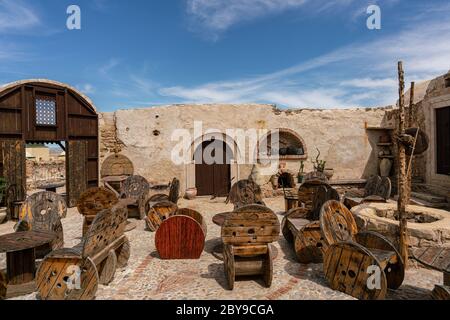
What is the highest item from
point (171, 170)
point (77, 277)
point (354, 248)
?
point (171, 170)

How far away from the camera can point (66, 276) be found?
348cm

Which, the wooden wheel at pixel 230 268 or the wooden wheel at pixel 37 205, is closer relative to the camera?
the wooden wheel at pixel 230 268

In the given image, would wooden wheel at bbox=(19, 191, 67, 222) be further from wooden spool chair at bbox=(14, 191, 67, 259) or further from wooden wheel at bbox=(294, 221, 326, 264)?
wooden wheel at bbox=(294, 221, 326, 264)

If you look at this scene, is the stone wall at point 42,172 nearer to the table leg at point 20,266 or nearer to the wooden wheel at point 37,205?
the wooden wheel at point 37,205

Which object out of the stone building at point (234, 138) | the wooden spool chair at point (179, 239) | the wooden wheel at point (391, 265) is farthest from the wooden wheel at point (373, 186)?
the wooden spool chair at point (179, 239)

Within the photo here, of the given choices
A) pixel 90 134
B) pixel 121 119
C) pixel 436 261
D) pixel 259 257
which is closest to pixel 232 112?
pixel 121 119

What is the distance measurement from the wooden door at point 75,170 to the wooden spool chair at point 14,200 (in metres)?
1.47

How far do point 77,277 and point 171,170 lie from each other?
7.94 metres

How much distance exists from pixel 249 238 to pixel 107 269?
2.17m

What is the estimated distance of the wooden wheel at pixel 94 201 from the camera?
5805 mm

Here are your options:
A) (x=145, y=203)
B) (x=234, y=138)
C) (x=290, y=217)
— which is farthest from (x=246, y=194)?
(x=234, y=138)
